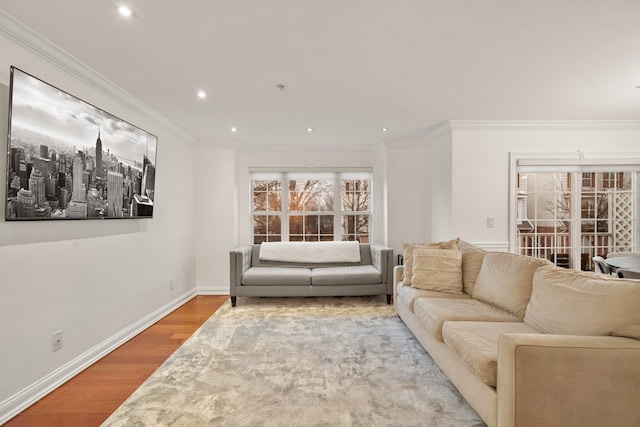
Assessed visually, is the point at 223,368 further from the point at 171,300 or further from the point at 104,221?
the point at 171,300

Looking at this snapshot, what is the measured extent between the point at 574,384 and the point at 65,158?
3256 millimetres

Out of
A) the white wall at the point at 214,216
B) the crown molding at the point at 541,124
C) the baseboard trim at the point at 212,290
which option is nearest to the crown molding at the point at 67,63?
the white wall at the point at 214,216

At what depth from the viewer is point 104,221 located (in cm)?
271

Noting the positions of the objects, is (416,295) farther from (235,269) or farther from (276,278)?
(235,269)

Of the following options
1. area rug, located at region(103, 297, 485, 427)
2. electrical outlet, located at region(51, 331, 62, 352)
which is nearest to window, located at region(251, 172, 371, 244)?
area rug, located at region(103, 297, 485, 427)

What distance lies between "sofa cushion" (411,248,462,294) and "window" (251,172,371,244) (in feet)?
7.00

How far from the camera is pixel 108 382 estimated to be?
2.27m

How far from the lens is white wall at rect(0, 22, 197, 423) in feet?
6.22

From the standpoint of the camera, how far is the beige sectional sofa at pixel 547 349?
55.9 inches

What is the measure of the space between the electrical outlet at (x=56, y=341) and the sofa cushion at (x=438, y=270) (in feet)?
9.77

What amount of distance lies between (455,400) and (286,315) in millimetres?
2148

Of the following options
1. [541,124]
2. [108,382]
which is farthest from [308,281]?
[541,124]

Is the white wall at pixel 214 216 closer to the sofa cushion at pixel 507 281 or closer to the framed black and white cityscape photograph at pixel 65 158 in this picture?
the framed black and white cityscape photograph at pixel 65 158

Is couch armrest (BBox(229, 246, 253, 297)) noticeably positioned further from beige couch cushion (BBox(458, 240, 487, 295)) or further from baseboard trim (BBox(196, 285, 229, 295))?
beige couch cushion (BBox(458, 240, 487, 295))
